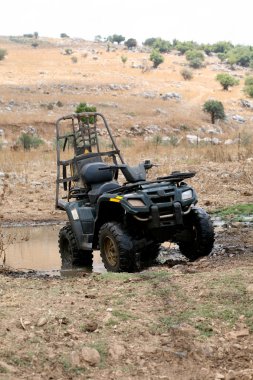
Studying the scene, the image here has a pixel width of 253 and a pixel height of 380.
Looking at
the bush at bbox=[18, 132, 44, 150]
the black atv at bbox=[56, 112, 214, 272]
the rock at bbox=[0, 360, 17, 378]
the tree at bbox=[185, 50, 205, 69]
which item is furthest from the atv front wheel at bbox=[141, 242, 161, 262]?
the tree at bbox=[185, 50, 205, 69]

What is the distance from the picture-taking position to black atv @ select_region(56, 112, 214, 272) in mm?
8445

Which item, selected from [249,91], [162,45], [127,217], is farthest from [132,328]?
[162,45]

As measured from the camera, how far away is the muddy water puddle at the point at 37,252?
997 centimetres

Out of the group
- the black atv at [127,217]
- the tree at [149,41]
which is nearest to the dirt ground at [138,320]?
the black atv at [127,217]

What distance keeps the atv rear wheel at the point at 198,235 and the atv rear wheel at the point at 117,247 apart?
108 centimetres

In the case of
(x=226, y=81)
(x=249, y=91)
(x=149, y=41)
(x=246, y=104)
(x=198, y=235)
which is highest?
(x=149, y=41)

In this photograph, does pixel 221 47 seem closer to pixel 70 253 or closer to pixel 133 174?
pixel 70 253

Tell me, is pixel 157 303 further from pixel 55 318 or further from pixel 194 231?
pixel 194 231

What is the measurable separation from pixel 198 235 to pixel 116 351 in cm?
428

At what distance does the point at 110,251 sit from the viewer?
29.0ft

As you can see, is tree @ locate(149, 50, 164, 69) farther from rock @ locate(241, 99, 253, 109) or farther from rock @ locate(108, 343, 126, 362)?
rock @ locate(108, 343, 126, 362)

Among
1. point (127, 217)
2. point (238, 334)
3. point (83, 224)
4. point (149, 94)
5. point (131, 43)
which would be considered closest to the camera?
point (238, 334)

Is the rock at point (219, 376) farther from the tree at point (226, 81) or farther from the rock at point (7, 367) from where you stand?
the tree at point (226, 81)

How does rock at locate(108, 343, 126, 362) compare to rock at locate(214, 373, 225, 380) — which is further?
rock at locate(108, 343, 126, 362)
